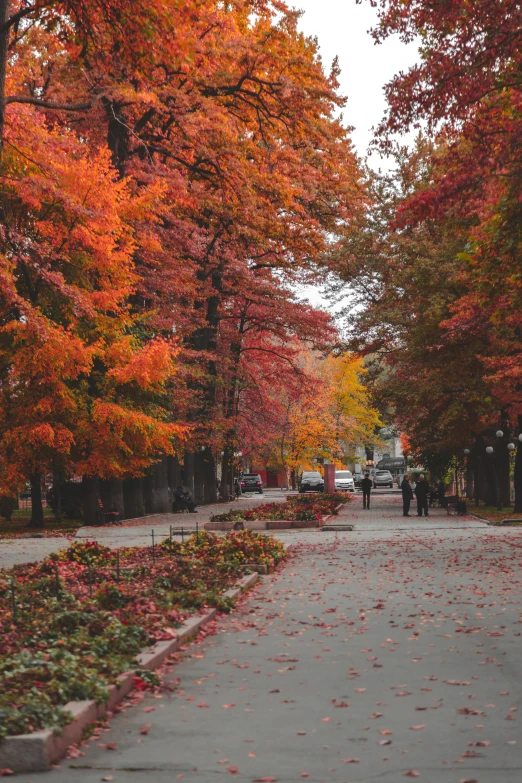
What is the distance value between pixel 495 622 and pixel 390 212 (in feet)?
109

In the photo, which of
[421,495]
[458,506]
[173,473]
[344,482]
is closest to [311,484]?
[344,482]

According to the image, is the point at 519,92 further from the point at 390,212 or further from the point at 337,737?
the point at 390,212

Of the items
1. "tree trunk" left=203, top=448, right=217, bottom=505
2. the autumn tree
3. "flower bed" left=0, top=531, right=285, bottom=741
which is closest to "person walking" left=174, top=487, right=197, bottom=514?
"tree trunk" left=203, top=448, right=217, bottom=505

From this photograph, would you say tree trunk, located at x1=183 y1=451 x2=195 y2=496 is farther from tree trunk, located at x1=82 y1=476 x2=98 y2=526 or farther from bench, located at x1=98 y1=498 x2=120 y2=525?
tree trunk, located at x1=82 y1=476 x2=98 y2=526

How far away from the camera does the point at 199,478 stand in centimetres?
5028

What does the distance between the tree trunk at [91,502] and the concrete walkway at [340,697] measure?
17730 millimetres

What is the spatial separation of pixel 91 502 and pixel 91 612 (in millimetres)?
21998

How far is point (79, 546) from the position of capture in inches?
673

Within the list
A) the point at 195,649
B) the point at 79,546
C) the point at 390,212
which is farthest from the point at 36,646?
the point at 390,212

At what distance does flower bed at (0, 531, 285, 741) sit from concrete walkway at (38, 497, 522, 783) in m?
0.39

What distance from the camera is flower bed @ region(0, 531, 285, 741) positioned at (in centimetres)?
679

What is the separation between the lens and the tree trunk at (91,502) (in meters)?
31.8

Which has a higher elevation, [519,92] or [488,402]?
[519,92]

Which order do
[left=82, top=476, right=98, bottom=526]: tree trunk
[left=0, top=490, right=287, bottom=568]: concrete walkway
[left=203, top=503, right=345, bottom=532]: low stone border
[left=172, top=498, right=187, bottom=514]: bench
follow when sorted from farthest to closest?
[left=172, top=498, right=187, bottom=514]: bench → [left=82, top=476, right=98, bottom=526]: tree trunk → [left=203, top=503, right=345, bottom=532]: low stone border → [left=0, top=490, right=287, bottom=568]: concrete walkway
